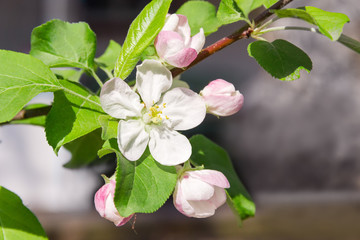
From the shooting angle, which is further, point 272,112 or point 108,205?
point 272,112

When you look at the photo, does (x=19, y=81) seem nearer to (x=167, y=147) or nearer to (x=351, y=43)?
(x=167, y=147)

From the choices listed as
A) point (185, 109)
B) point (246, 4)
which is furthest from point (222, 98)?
point (246, 4)

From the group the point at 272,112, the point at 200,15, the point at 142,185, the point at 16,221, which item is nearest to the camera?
the point at 142,185

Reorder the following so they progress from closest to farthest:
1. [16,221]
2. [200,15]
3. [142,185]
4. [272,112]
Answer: [142,185] → [16,221] → [200,15] → [272,112]

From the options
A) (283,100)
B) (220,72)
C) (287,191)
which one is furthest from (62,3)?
(287,191)

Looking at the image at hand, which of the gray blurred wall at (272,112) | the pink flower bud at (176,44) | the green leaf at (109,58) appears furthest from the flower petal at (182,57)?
the gray blurred wall at (272,112)

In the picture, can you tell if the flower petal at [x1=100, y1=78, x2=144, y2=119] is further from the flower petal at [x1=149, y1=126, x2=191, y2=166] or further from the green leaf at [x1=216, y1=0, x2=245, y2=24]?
the green leaf at [x1=216, y1=0, x2=245, y2=24]
